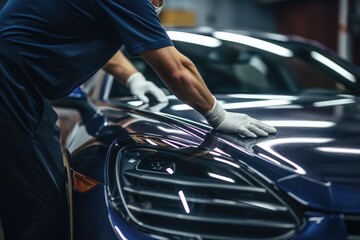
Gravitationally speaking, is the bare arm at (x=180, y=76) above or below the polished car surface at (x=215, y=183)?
above

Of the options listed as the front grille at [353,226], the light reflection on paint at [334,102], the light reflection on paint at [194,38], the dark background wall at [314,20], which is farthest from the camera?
the dark background wall at [314,20]

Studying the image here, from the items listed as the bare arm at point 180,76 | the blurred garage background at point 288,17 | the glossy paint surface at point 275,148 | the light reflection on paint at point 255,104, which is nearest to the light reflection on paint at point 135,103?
the glossy paint surface at point 275,148

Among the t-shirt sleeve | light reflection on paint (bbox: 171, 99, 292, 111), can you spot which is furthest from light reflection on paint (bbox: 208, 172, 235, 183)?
light reflection on paint (bbox: 171, 99, 292, 111)

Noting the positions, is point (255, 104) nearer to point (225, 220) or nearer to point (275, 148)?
point (275, 148)

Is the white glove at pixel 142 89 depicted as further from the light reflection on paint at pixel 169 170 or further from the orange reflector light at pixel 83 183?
the light reflection on paint at pixel 169 170

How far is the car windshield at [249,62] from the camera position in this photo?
2375mm

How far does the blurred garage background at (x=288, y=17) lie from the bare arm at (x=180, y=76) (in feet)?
21.2

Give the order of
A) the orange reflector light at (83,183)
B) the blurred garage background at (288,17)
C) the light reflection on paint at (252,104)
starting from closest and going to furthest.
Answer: the orange reflector light at (83,183) → the light reflection on paint at (252,104) → the blurred garage background at (288,17)

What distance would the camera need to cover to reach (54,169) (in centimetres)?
153

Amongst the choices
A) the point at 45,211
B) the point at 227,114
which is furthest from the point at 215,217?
the point at 45,211

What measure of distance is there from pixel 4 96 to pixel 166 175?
53cm

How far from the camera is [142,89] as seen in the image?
2074 millimetres

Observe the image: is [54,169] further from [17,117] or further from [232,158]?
[232,158]

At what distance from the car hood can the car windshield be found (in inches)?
14.3
